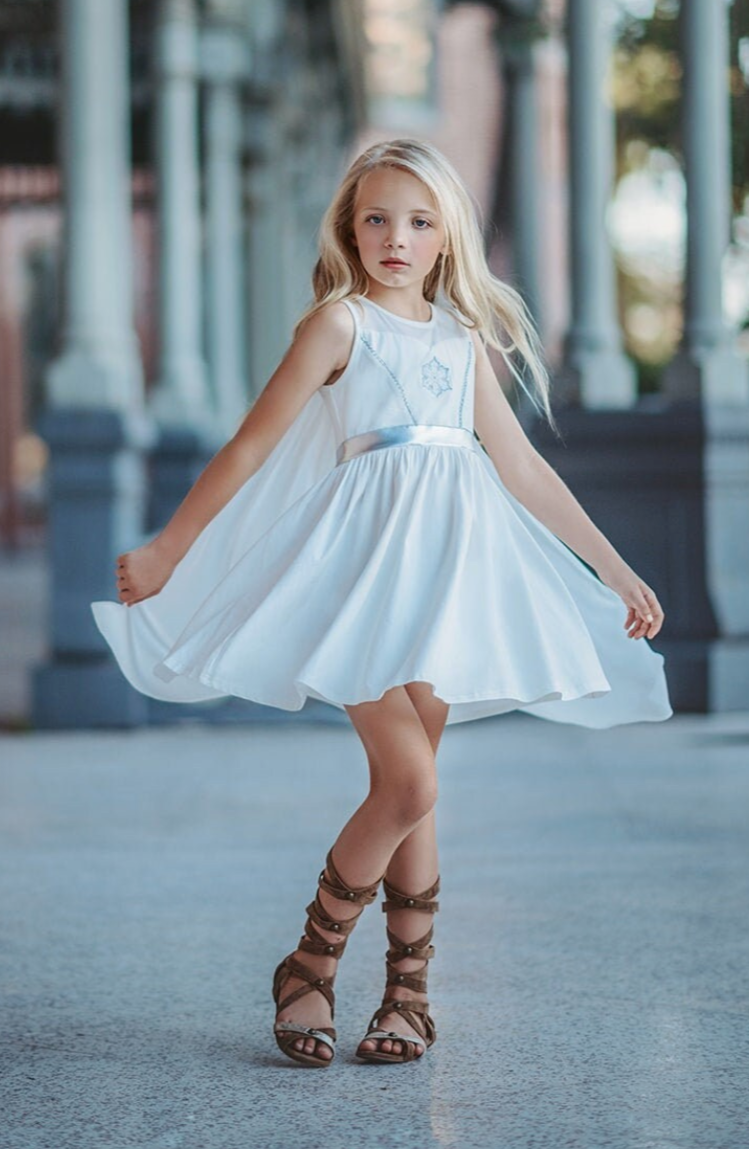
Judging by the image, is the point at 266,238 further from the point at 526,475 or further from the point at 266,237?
the point at 526,475

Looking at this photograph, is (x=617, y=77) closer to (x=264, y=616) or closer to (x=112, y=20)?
(x=112, y=20)

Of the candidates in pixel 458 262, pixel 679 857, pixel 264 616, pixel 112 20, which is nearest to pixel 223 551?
pixel 264 616

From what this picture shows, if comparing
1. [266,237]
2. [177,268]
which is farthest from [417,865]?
[266,237]

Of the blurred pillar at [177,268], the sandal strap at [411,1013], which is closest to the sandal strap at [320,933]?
the sandal strap at [411,1013]

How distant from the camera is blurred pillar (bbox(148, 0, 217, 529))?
13.4m

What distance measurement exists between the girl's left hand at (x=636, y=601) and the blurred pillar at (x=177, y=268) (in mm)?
10005

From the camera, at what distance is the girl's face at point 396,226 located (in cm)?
312

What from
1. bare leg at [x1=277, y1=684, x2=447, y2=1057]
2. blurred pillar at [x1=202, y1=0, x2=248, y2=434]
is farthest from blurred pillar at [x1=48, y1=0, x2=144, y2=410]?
blurred pillar at [x1=202, y1=0, x2=248, y2=434]

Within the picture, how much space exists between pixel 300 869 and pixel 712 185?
520cm

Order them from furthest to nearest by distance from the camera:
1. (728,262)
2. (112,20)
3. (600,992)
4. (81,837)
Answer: (728,262) < (112,20) < (81,837) < (600,992)

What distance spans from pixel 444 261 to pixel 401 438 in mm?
400

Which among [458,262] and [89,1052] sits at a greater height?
[458,262]

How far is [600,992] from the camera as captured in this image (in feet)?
11.6

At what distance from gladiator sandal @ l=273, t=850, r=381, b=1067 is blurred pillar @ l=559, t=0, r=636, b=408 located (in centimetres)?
736
